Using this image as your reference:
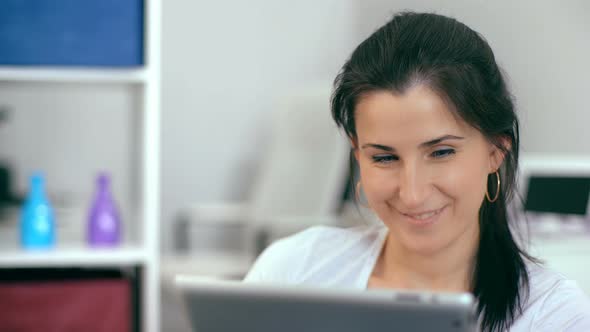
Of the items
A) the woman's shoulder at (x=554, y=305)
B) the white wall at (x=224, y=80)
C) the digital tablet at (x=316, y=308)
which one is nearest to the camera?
the digital tablet at (x=316, y=308)

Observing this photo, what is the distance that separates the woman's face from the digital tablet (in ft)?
1.18

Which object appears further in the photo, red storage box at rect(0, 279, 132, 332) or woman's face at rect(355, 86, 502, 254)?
red storage box at rect(0, 279, 132, 332)

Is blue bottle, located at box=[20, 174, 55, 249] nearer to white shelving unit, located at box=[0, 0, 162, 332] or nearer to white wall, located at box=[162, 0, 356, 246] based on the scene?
white shelving unit, located at box=[0, 0, 162, 332]

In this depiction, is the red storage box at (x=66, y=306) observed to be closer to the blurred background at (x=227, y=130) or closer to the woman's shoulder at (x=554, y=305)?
the blurred background at (x=227, y=130)

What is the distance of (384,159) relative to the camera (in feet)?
3.56

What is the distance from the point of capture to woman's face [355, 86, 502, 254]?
40.8 inches

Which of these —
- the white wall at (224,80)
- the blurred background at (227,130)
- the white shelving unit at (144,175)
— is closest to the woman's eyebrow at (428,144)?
the blurred background at (227,130)

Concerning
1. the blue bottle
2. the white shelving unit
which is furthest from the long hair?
the blue bottle

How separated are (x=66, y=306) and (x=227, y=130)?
1720mm

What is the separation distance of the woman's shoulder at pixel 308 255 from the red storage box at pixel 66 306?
104cm

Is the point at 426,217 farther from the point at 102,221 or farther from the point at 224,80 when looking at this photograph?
the point at 224,80

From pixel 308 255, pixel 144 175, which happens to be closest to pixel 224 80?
pixel 144 175

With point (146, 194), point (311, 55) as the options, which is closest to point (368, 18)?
point (311, 55)

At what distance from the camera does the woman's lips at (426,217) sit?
1.07 meters
